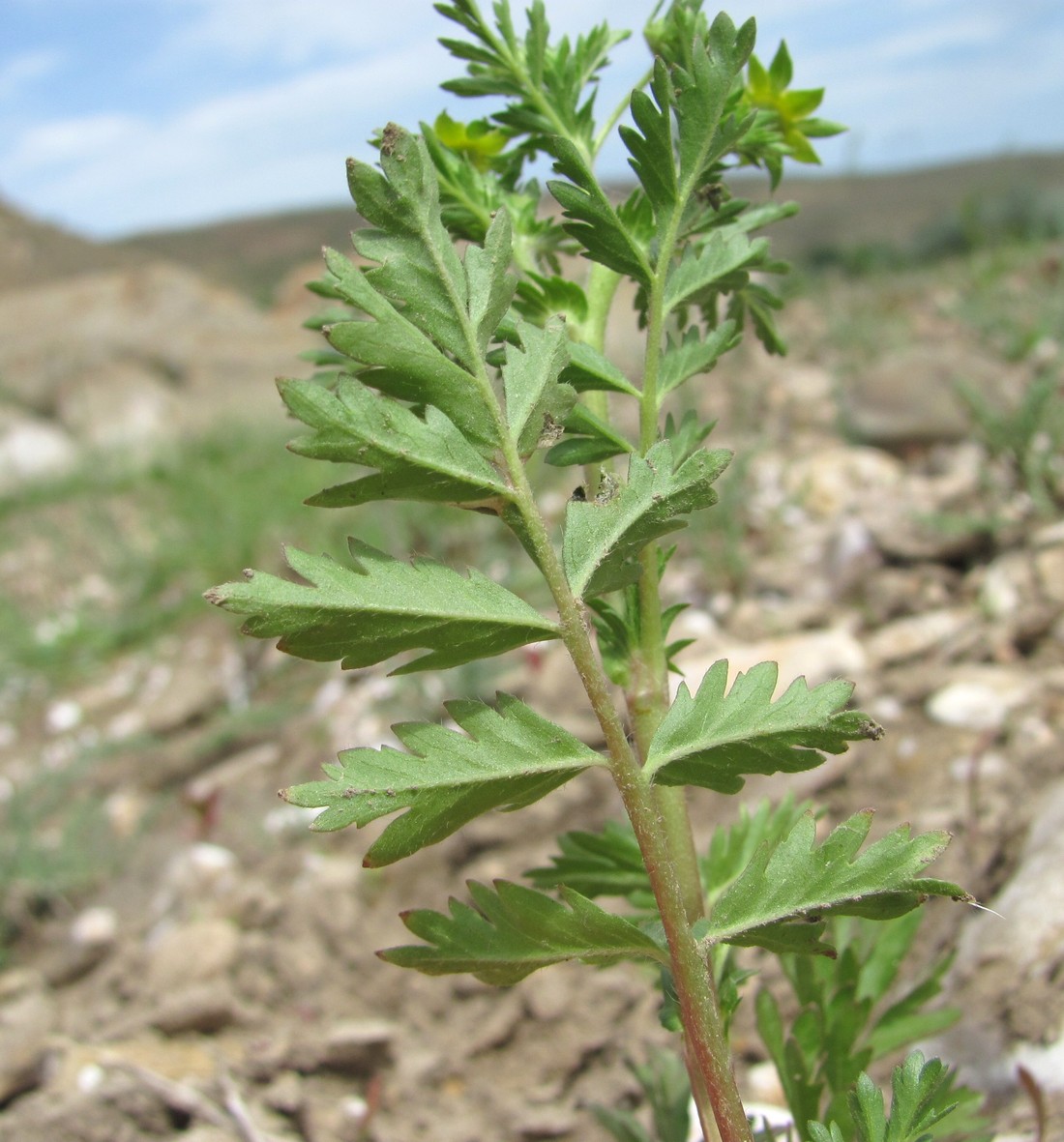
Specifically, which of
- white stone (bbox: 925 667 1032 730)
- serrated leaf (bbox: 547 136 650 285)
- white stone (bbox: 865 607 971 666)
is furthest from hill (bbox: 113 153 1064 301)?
serrated leaf (bbox: 547 136 650 285)

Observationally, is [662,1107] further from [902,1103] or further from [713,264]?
[713,264]

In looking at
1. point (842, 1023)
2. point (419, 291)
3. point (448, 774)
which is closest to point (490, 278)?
point (419, 291)

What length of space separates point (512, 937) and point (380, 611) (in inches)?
10.4

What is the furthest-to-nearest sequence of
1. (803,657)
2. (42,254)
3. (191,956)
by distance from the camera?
1. (42,254)
2. (803,657)
3. (191,956)

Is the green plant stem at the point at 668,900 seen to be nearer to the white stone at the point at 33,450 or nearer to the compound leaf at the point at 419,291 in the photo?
the compound leaf at the point at 419,291

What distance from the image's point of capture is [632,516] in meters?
0.81

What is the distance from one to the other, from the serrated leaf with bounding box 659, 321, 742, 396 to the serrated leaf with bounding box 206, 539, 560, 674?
0.26 meters

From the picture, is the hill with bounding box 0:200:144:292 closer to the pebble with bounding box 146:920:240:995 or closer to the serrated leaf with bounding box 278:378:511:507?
the pebble with bounding box 146:920:240:995

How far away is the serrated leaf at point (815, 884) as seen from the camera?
30.2 inches

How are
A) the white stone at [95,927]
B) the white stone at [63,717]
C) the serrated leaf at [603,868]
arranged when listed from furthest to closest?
the white stone at [63,717] → the white stone at [95,927] → the serrated leaf at [603,868]

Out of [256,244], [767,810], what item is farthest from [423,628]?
[256,244]

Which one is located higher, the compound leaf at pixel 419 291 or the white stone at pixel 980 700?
the compound leaf at pixel 419 291

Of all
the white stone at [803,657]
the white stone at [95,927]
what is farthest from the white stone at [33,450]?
the white stone at [803,657]

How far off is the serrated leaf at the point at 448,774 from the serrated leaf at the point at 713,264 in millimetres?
382
